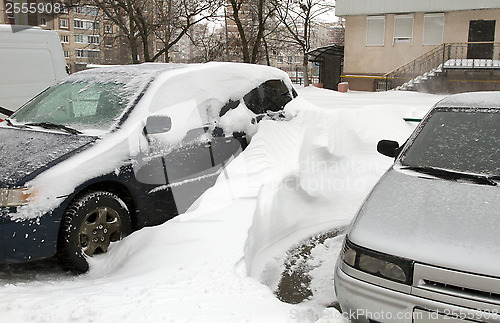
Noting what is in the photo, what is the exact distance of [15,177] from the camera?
10.8 feet

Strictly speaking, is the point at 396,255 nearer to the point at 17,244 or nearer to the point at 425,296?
the point at 425,296

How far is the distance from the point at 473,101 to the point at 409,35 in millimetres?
22558

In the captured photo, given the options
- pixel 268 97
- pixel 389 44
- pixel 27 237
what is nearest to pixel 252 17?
pixel 389 44

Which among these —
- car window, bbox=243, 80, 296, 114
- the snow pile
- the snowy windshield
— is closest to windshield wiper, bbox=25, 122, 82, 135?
the snow pile

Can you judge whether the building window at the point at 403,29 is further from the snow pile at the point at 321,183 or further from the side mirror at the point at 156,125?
the side mirror at the point at 156,125

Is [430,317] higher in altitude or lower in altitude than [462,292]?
lower

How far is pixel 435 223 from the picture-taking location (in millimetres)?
2541

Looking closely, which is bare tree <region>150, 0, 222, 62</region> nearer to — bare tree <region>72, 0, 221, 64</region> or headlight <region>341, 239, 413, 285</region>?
bare tree <region>72, 0, 221, 64</region>

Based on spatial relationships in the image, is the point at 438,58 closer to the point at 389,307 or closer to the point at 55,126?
the point at 55,126

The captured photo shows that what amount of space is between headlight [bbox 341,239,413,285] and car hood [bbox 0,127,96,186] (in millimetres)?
2482

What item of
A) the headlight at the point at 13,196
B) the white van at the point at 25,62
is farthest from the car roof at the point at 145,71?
the white van at the point at 25,62

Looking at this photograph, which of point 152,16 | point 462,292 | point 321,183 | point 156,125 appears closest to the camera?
point 462,292

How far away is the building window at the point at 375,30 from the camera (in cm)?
2469

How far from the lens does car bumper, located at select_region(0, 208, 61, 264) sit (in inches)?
126
